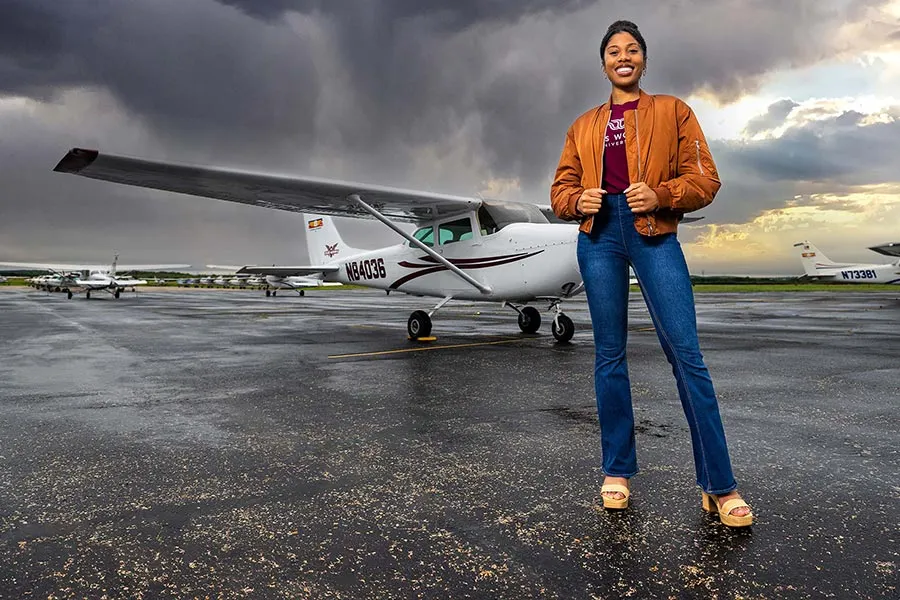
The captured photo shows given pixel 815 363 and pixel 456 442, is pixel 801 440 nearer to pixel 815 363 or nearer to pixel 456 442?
pixel 456 442

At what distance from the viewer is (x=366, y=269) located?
12203 mm

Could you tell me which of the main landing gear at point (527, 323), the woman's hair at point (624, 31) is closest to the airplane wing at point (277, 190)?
the main landing gear at point (527, 323)

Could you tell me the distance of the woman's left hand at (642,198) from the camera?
2.24 m

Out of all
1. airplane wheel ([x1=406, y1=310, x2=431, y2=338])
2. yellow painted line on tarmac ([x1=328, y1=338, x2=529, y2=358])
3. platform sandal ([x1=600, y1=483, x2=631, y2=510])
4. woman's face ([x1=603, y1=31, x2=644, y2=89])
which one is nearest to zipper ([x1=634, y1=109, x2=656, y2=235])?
woman's face ([x1=603, y1=31, x2=644, y2=89])

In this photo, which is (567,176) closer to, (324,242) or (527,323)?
(527,323)

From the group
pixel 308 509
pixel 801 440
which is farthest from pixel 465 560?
pixel 801 440

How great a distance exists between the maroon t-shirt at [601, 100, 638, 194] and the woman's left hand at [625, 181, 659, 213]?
13 cm

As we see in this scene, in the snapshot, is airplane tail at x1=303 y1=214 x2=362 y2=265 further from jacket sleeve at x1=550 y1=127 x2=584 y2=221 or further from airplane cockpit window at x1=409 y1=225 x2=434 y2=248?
jacket sleeve at x1=550 y1=127 x2=584 y2=221

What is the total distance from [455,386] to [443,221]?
5493 millimetres

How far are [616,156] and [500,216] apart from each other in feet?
23.8

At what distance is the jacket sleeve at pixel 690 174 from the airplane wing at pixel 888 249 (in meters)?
32.0

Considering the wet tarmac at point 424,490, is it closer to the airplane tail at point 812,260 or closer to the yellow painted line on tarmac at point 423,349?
the yellow painted line on tarmac at point 423,349

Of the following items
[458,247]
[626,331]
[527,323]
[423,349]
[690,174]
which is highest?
[458,247]

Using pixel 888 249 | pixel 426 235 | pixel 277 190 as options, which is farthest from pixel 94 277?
pixel 888 249
